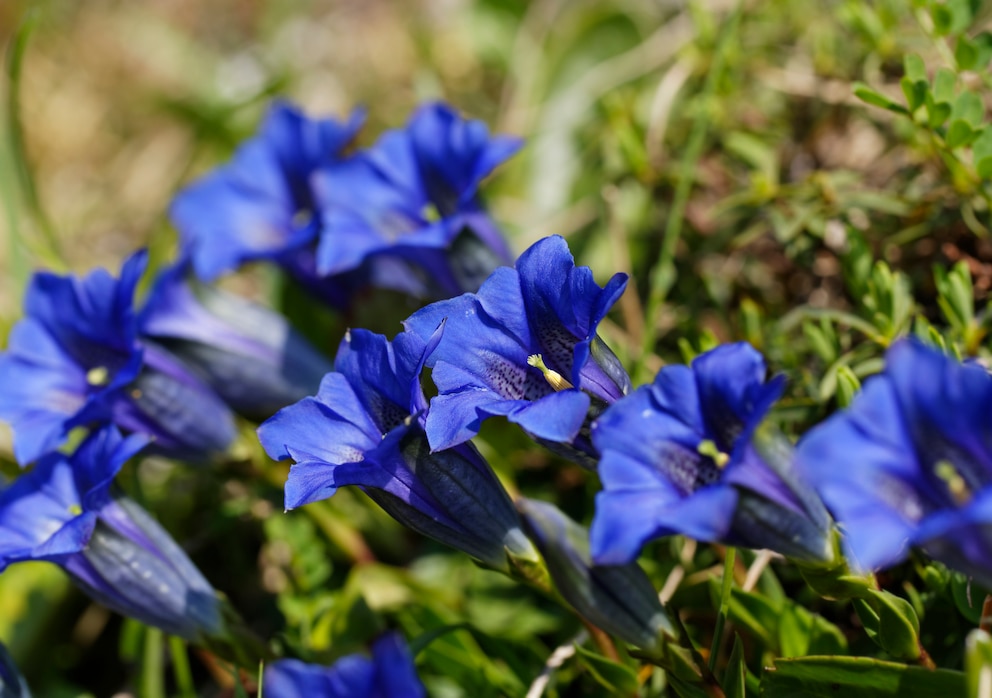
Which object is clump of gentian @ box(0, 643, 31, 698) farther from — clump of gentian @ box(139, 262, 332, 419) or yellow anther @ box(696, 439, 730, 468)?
yellow anther @ box(696, 439, 730, 468)

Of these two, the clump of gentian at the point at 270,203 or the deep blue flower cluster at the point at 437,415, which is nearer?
the deep blue flower cluster at the point at 437,415

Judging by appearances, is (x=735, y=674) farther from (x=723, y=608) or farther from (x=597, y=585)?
(x=597, y=585)

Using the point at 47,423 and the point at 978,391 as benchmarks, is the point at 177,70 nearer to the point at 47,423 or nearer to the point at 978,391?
the point at 47,423

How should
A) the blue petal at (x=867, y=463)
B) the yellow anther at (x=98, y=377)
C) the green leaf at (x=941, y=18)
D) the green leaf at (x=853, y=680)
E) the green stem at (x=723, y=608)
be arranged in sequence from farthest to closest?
the yellow anther at (x=98, y=377) → the green leaf at (x=941, y=18) → the green stem at (x=723, y=608) → the green leaf at (x=853, y=680) → the blue petal at (x=867, y=463)

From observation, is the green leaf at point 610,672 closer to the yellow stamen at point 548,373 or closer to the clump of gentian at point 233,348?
the yellow stamen at point 548,373

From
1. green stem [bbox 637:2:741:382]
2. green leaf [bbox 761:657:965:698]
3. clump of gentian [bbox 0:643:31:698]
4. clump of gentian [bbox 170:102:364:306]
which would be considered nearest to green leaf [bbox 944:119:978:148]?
green stem [bbox 637:2:741:382]

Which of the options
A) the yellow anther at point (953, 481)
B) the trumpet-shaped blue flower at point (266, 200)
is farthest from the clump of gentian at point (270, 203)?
the yellow anther at point (953, 481)
